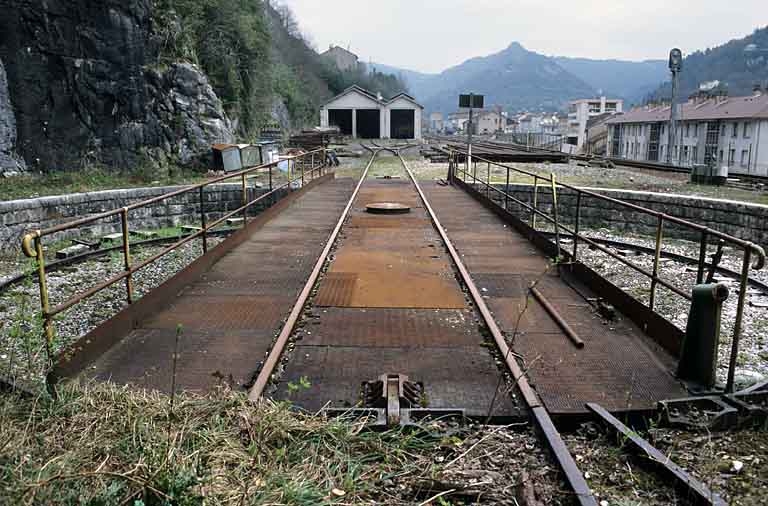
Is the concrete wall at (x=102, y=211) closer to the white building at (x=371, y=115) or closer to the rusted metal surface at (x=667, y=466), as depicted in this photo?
the rusted metal surface at (x=667, y=466)

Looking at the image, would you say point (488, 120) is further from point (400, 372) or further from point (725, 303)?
point (400, 372)

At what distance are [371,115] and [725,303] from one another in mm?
50179

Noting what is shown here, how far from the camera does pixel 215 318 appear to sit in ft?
17.4

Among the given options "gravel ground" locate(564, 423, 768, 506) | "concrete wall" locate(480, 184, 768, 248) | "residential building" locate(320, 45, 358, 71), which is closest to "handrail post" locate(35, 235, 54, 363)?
"gravel ground" locate(564, 423, 768, 506)

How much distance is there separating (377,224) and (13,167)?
527 inches

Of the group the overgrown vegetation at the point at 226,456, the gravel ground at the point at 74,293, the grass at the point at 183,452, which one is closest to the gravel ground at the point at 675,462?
the overgrown vegetation at the point at 226,456

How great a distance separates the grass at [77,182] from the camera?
15.5 metres

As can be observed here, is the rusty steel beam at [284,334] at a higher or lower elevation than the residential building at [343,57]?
lower

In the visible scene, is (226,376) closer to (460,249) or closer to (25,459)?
(25,459)

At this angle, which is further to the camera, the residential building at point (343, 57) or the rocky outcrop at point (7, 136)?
the residential building at point (343, 57)

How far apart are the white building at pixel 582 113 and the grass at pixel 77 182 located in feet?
226

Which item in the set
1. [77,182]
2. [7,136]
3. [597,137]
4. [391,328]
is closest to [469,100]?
[77,182]

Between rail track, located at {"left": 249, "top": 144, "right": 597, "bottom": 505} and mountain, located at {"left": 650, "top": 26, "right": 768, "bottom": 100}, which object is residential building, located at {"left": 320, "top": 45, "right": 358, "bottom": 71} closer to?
mountain, located at {"left": 650, "top": 26, "right": 768, "bottom": 100}

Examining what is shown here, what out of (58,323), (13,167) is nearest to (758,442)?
(58,323)
